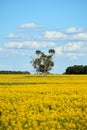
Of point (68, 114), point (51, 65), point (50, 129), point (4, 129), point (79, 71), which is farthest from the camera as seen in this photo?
point (79, 71)

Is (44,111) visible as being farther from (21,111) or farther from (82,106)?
(82,106)

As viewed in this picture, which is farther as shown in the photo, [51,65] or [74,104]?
[51,65]

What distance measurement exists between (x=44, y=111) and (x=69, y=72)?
11676cm

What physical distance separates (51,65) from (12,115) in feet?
319

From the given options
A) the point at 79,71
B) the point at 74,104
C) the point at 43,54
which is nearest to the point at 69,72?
the point at 79,71

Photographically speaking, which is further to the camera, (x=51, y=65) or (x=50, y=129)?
(x=51, y=65)

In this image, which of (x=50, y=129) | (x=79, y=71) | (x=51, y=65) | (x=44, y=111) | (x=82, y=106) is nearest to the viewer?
(x=50, y=129)

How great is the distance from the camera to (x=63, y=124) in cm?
1438

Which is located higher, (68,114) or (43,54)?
(43,54)

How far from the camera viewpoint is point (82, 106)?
19.8m

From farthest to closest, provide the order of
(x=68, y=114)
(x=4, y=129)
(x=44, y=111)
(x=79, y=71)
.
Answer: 1. (x=79, y=71)
2. (x=44, y=111)
3. (x=68, y=114)
4. (x=4, y=129)

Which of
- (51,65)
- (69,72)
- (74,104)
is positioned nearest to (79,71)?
(69,72)

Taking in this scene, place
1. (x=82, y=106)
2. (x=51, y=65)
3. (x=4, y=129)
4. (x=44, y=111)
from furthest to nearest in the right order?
1. (x=51, y=65)
2. (x=82, y=106)
3. (x=44, y=111)
4. (x=4, y=129)

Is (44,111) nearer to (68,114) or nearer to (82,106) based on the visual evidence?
(68,114)
